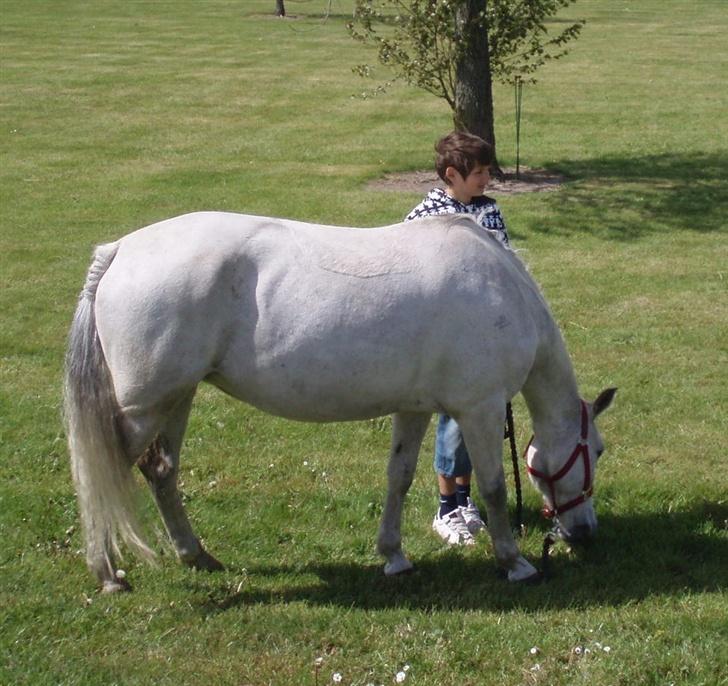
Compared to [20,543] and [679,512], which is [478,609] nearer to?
[679,512]

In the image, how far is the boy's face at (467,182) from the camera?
5.64m

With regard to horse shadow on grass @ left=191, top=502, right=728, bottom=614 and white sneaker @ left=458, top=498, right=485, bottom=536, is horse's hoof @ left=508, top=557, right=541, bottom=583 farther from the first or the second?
white sneaker @ left=458, top=498, right=485, bottom=536

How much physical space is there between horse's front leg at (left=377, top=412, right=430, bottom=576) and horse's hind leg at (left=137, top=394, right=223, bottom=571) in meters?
0.86

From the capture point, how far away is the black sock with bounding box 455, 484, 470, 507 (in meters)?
6.21

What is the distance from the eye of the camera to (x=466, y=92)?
49.6 feet

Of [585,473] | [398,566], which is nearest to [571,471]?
[585,473]

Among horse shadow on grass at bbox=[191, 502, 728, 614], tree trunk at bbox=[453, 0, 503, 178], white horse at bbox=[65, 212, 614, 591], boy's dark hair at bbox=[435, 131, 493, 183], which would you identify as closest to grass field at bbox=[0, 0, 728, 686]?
horse shadow on grass at bbox=[191, 502, 728, 614]

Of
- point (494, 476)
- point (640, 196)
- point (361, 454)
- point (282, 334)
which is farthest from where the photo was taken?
point (640, 196)

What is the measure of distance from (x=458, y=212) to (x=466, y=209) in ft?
0.39

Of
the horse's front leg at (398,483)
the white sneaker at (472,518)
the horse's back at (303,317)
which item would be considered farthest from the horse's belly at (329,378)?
the white sneaker at (472,518)

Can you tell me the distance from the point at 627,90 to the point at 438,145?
67.4 feet

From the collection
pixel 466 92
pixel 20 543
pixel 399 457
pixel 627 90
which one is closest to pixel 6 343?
pixel 20 543

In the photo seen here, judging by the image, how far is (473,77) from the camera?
49.3 feet

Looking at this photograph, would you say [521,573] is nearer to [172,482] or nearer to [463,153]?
[172,482]
